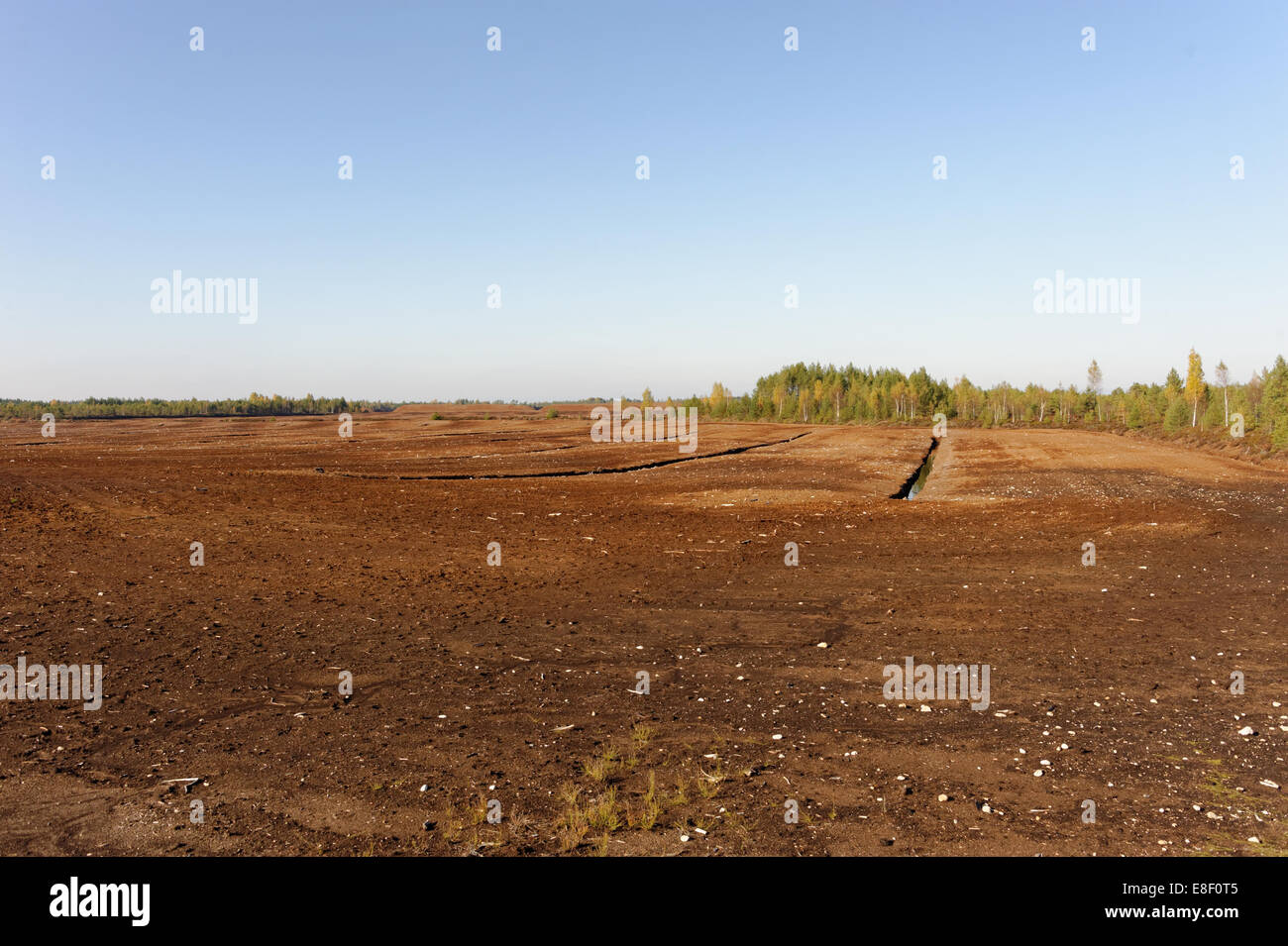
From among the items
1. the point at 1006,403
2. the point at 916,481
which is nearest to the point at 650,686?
the point at 916,481

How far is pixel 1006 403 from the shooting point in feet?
520

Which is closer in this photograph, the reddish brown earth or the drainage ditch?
the reddish brown earth

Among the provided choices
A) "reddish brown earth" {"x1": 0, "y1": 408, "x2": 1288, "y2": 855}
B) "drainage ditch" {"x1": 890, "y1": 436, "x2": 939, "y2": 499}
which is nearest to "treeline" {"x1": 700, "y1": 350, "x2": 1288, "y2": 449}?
"drainage ditch" {"x1": 890, "y1": 436, "x2": 939, "y2": 499}

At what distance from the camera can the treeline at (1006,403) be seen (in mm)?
100338

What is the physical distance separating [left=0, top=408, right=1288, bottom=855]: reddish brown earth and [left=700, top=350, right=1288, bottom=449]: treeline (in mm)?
84736

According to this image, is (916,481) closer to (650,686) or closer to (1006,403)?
(650,686)

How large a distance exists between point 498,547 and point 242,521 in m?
10.7

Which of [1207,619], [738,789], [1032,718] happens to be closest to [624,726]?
[738,789]

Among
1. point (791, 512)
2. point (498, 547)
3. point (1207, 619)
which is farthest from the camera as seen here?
point (791, 512)

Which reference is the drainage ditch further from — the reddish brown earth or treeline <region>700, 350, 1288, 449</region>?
treeline <region>700, 350, 1288, 449</region>

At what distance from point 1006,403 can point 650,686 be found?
565 feet

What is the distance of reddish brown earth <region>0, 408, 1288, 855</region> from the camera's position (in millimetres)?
6270
